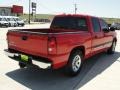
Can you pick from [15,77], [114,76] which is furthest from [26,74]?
[114,76]

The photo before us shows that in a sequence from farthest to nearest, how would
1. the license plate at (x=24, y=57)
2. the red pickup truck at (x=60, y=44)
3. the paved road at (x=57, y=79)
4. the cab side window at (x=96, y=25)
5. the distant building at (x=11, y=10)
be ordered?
the distant building at (x=11, y=10) → the cab side window at (x=96, y=25) → the license plate at (x=24, y=57) → the paved road at (x=57, y=79) → the red pickup truck at (x=60, y=44)

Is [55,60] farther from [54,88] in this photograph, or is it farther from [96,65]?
[96,65]

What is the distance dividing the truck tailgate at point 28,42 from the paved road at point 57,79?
0.82 metres

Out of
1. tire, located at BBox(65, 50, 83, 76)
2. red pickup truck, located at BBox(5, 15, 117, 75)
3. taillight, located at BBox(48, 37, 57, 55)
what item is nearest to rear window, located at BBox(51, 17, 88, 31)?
red pickup truck, located at BBox(5, 15, 117, 75)

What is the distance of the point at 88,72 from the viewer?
24.6 feet

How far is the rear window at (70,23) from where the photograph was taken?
25.6ft

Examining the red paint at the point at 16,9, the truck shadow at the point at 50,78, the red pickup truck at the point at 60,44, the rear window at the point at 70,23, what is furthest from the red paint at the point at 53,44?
the red paint at the point at 16,9

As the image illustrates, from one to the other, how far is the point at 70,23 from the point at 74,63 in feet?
6.08

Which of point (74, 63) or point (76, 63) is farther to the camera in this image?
point (76, 63)

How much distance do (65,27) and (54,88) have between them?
294 cm

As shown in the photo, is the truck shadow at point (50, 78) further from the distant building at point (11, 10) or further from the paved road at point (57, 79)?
the distant building at point (11, 10)

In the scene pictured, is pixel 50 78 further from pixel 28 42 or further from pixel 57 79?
pixel 28 42

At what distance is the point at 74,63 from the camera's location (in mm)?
6773

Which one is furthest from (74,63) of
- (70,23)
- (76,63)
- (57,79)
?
(70,23)
